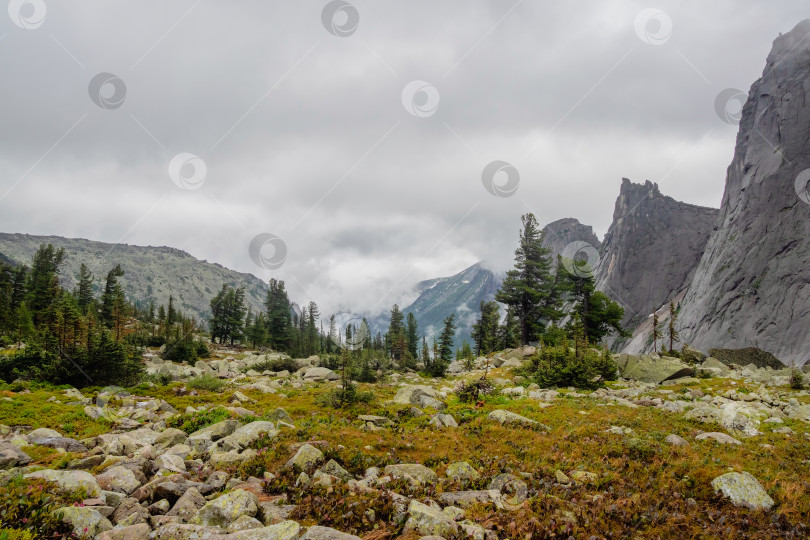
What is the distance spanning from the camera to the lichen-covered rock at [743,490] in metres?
7.33

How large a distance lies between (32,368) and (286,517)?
21477 millimetres

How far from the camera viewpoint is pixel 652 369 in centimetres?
2714

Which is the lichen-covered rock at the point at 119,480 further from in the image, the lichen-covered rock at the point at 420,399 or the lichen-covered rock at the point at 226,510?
the lichen-covered rock at the point at 420,399

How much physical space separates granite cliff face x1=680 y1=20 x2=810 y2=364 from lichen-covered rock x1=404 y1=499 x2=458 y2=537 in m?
94.5

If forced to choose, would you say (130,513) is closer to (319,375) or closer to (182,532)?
(182,532)

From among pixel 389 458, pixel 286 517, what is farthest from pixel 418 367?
pixel 286 517

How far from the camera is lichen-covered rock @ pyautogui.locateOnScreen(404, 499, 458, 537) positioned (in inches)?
236

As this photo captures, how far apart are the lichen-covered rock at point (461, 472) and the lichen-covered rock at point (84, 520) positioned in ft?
21.6

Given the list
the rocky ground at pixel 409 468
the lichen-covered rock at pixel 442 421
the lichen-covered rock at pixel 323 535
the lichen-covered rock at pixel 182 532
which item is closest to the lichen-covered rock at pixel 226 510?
the rocky ground at pixel 409 468

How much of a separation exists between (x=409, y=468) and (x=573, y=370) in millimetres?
18902

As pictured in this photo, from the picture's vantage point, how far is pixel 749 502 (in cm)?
739

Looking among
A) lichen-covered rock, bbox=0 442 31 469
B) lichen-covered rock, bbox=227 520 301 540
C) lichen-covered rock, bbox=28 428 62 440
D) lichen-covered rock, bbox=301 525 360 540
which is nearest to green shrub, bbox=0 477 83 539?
lichen-covered rock, bbox=227 520 301 540

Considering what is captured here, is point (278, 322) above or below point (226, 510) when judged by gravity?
above

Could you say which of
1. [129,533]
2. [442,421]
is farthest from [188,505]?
[442,421]
